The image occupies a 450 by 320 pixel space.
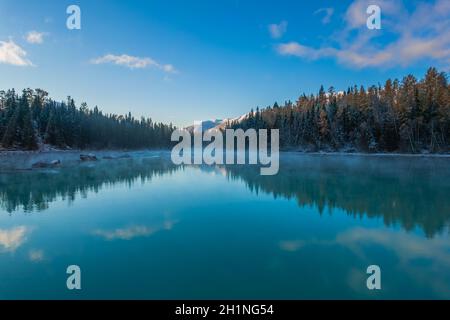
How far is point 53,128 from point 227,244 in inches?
3633

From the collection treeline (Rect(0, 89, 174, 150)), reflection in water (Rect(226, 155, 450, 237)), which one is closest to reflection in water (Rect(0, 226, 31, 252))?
reflection in water (Rect(226, 155, 450, 237))

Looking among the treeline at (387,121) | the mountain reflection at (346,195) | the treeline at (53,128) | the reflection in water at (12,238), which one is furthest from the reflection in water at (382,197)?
the treeline at (53,128)

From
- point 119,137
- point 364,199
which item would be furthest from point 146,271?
point 119,137

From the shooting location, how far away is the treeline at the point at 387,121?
67562 millimetres

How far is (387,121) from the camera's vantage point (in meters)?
74.1

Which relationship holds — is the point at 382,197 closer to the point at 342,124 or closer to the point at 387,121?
the point at 387,121

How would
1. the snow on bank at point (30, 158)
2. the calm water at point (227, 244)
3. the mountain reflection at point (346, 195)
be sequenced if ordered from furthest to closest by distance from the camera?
1. the snow on bank at point (30, 158)
2. the mountain reflection at point (346, 195)
3. the calm water at point (227, 244)

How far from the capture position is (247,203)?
58.7 feet

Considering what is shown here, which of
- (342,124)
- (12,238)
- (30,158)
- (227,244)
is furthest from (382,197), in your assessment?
(342,124)

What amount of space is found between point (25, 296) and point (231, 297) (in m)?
5.49

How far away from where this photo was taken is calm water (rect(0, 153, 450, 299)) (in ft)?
23.6

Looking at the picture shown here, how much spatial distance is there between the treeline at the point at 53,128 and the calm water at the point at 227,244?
64.7 meters

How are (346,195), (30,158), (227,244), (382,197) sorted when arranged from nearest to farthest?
(227,244)
(382,197)
(346,195)
(30,158)

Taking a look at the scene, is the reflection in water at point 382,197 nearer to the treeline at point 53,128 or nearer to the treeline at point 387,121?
Result: the treeline at point 387,121
